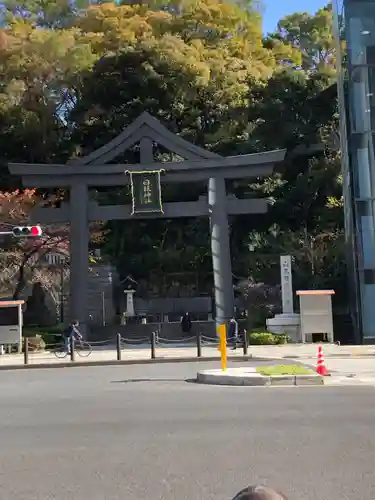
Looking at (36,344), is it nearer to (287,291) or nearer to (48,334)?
(48,334)

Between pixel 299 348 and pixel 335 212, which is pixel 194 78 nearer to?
pixel 335 212

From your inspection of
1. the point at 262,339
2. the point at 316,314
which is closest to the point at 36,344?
the point at 262,339

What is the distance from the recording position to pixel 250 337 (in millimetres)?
30469

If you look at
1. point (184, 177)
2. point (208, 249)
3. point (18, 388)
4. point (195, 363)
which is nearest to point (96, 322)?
point (208, 249)

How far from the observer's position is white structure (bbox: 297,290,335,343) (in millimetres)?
29766

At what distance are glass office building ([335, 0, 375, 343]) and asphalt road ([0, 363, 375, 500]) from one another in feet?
57.9

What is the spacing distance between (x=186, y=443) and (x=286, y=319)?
78.7 ft

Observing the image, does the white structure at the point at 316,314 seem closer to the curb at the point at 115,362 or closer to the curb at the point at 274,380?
the curb at the point at 115,362

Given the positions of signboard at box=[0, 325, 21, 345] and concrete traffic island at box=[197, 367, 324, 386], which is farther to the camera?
signboard at box=[0, 325, 21, 345]

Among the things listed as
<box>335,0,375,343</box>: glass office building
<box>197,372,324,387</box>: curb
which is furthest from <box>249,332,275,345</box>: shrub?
<box>197,372,324,387</box>: curb

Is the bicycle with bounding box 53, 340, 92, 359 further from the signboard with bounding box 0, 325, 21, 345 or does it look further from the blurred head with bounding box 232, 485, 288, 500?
the blurred head with bounding box 232, 485, 288, 500

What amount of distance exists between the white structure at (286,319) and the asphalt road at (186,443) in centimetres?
1781

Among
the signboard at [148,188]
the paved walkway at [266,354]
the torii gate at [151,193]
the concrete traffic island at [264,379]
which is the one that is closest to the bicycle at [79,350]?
the paved walkway at [266,354]

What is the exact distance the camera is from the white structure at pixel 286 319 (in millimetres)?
31391
